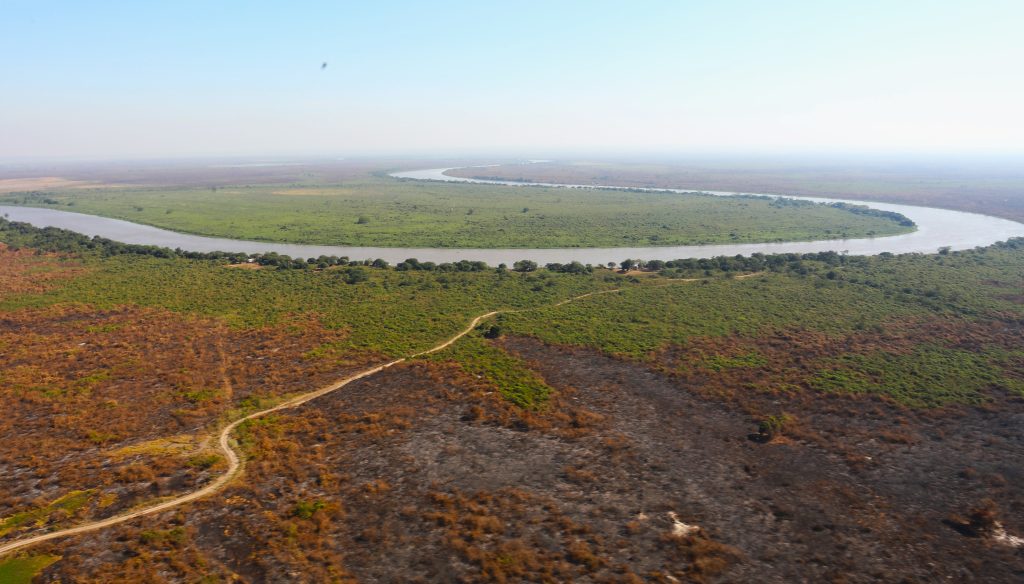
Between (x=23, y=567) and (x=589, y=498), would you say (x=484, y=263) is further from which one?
(x=23, y=567)

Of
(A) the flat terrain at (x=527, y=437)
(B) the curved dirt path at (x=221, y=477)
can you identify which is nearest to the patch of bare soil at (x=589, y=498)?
(A) the flat terrain at (x=527, y=437)

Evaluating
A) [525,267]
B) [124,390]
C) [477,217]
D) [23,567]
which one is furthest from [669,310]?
[477,217]

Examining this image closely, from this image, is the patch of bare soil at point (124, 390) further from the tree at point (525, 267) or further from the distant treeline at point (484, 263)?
the tree at point (525, 267)

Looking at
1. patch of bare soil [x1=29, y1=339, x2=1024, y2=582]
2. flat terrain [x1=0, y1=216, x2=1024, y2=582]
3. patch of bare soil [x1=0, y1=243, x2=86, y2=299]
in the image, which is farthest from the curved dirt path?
patch of bare soil [x1=0, y1=243, x2=86, y2=299]

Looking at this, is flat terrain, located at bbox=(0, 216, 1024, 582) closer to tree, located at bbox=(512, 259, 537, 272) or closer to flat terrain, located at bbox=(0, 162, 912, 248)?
tree, located at bbox=(512, 259, 537, 272)

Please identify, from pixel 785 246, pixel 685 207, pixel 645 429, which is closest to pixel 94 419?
pixel 645 429

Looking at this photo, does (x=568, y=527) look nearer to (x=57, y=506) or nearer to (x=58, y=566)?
(x=58, y=566)
